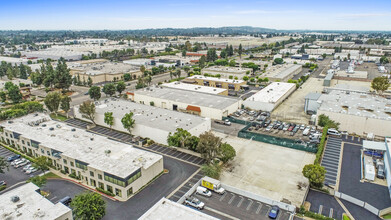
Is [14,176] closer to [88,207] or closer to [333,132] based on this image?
[88,207]

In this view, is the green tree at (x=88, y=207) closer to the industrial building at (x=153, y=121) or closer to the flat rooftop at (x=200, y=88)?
the industrial building at (x=153, y=121)

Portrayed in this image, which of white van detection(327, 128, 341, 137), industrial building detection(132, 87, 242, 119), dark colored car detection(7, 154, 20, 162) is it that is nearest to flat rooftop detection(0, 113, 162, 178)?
dark colored car detection(7, 154, 20, 162)

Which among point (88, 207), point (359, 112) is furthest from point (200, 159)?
point (359, 112)

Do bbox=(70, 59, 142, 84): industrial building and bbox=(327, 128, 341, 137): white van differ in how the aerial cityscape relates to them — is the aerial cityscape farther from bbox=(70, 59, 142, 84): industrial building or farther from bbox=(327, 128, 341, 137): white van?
bbox=(70, 59, 142, 84): industrial building

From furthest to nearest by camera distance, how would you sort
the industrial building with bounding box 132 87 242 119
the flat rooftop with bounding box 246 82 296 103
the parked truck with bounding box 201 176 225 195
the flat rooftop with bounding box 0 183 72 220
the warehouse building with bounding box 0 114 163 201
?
1. the flat rooftop with bounding box 246 82 296 103
2. the industrial building with bounding box 132 87 242 119
3. the warehouse building with bounding box 0 114 163 201
4. the parked truck with bounding box 201 176 225 195
5. the flat rooftop with bounding box 0 183 72 220

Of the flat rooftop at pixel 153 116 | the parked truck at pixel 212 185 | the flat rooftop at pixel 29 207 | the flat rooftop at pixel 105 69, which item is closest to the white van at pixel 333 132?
the flat rooftop at pixel 153 116

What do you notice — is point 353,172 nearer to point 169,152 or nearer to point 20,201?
point 169,152
